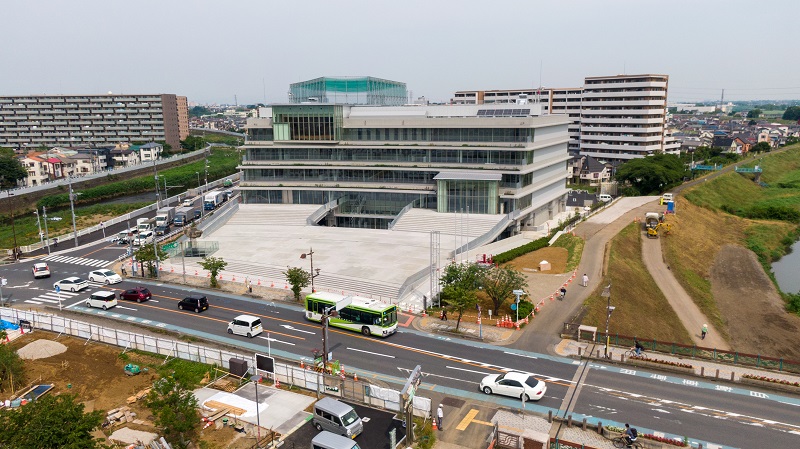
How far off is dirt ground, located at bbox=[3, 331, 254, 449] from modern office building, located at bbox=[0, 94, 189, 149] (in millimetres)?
145691

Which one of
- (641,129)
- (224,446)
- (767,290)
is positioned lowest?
(767,290)

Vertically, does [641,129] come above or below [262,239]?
above

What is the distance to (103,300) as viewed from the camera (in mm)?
46125

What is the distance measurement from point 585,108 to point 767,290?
88303 mm

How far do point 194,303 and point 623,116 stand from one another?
397 feet

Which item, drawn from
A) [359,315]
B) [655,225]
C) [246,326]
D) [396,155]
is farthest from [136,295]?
[655,225]

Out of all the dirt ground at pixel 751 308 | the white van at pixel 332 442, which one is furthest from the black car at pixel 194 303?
the dirt ground at pixel 751 308

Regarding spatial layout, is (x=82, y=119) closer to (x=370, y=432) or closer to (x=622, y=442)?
(x=370, y=432)

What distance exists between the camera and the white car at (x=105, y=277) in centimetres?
5393

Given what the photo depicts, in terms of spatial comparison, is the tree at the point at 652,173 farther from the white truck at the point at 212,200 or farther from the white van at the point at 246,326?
the white van at the point at 246,326

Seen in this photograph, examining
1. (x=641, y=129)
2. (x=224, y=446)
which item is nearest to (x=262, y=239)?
(x=224, y=446)

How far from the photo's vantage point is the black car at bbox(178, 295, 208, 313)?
148 feet

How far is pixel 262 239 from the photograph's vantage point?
222 feet

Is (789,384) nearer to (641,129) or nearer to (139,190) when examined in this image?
(641,129)
